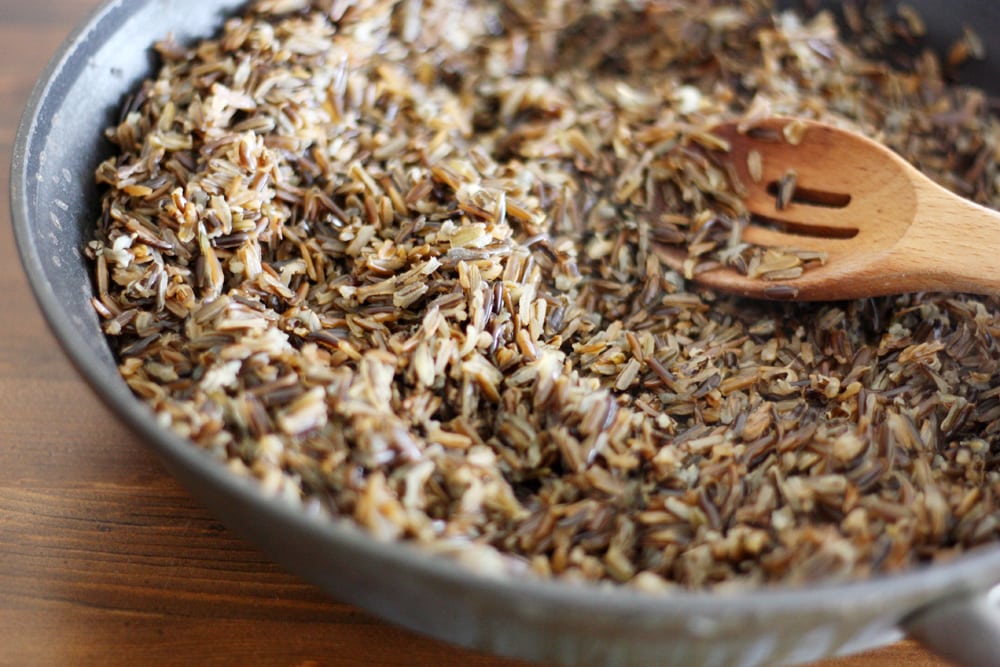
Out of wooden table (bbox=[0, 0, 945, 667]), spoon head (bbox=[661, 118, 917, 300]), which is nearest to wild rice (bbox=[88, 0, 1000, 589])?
spoon head (bbox=[661, 118, 917, 300])

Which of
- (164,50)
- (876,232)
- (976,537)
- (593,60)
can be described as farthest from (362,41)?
(976,537)

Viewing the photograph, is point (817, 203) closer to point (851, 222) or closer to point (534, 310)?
point (851, 222)

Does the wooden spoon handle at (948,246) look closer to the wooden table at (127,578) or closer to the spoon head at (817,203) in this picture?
the spoon head at (817,203)

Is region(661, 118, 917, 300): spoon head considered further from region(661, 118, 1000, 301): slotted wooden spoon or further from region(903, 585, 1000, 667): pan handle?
region(903, 585, 1000, 667): pan handle

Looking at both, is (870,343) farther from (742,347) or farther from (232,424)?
(232,424)

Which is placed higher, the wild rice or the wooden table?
the wild rice
